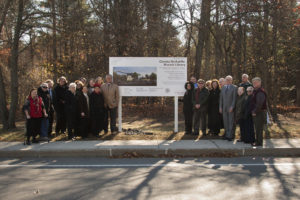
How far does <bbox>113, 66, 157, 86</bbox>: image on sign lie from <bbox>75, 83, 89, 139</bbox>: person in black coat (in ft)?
A: 4.79

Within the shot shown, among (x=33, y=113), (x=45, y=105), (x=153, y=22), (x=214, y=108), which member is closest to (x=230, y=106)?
(x=214, y=108)

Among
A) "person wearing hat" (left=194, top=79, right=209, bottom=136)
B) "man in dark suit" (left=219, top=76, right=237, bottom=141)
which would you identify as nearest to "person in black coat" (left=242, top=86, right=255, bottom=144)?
"man in dark suit" (left=219, top=76, right=237, bottom=141)

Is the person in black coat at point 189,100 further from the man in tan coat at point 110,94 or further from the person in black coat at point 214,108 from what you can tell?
the man in tan coat at point 110,94

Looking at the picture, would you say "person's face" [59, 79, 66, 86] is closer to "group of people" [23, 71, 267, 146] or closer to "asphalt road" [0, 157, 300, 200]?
"group of people" [23, 71, 267, 146]

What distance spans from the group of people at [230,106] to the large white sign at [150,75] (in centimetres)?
65

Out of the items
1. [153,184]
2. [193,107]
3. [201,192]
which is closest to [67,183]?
[153,184]

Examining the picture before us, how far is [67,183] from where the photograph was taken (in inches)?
212

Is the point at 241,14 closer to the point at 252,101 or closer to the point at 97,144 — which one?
the point at 252,101

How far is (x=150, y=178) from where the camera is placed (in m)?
5.68

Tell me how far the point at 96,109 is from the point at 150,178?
455cm

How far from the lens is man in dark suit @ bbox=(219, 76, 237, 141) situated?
8.91 metres

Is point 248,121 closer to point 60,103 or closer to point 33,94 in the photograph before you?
point 60,103

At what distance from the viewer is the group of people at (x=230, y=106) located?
26.6ft

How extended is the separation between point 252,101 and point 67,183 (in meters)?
5.58
